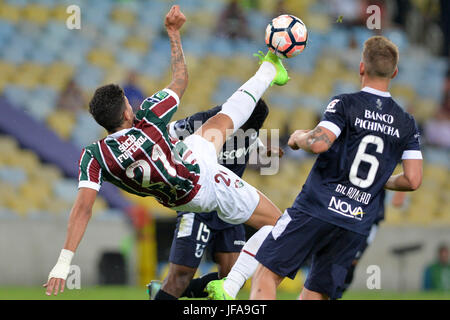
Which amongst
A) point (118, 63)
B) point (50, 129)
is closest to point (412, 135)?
point (50, 129)

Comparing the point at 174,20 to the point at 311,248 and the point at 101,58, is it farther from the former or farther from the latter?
the point at 101,58

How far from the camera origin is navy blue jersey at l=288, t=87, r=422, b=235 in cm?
550

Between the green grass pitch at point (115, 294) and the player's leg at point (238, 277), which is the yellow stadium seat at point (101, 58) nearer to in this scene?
the green grass pitch at point (115, 294)

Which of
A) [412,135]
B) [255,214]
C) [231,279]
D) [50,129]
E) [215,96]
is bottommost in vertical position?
[231,279]

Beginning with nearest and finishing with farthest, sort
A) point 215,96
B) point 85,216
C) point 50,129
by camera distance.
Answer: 1. point 85,216
2. point 50,129
3. point 215,96

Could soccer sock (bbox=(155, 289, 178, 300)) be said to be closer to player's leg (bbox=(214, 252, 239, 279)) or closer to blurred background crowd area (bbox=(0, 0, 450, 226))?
player's leg (bbox=(214, 252, 239, 279))

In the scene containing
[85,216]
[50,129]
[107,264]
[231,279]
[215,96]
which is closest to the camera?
[85,216]

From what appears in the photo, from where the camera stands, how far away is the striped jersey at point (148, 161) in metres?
5.71

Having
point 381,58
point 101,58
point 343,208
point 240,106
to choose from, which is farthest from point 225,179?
point 101,58

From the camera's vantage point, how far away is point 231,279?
6176 millimetres

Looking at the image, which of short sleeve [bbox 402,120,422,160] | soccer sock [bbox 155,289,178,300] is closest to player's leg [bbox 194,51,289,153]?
short sleeve [bbox 402,120,422,160]

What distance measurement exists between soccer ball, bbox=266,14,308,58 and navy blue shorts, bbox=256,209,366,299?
1.57 metres

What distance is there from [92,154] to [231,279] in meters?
1.48

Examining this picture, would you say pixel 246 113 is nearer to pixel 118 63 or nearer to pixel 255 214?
pixel 255 214
